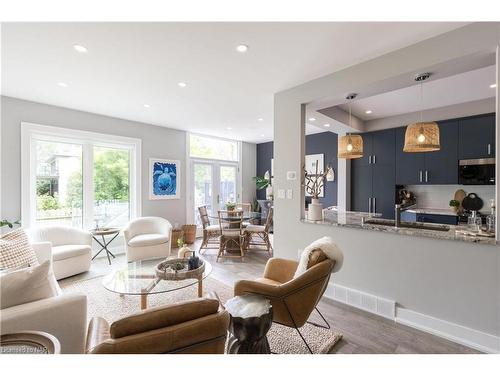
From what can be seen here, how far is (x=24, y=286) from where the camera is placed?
1.49 m

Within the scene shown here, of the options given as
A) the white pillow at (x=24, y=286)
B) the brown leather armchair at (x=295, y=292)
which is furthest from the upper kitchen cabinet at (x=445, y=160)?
the white pillow at (x=24, y=286)

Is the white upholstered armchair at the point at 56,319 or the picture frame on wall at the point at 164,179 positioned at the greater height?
the picture frame on wall at the point at 164,179

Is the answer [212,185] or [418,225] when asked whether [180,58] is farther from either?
[212,185]

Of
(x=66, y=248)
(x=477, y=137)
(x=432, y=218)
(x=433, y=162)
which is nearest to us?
(x=66, y=248)

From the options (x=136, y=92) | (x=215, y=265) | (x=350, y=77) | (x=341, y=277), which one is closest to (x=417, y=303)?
(x=341, y=277)

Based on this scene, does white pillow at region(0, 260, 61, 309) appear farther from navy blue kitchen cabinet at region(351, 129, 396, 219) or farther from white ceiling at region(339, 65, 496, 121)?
navy blue kitchen cabinet at region(351, 129, 396, 219)

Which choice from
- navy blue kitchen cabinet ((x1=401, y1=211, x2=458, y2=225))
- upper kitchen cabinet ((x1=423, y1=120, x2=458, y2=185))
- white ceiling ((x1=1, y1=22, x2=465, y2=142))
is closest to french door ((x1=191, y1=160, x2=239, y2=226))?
white ceiling ((x1=1, y1=22, x2=465, y2=142))

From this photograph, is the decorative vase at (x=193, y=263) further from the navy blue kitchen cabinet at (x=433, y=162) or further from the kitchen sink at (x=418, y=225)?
the navy blue kitchen cabinet at (x=433, y=162)

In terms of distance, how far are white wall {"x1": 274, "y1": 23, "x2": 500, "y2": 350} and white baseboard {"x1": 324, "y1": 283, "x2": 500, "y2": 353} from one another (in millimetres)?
29

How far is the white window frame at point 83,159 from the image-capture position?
3732 mm

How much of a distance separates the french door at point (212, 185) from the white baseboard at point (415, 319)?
14.0 feet

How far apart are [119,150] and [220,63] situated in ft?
11.1

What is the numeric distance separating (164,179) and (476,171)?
596cm

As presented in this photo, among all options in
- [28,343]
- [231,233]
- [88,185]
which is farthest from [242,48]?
[88,185]
